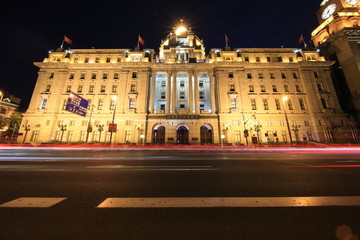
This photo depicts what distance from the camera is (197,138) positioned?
A: 29.4 m

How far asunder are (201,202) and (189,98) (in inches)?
1227

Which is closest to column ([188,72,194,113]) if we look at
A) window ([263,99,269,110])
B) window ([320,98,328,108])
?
window ([263,99,269,110])

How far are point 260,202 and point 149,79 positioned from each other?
115ft

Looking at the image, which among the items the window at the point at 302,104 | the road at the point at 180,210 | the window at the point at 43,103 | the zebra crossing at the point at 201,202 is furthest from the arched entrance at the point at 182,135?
the window at the point at 43,103

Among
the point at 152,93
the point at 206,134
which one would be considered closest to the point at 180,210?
the point at 206,134

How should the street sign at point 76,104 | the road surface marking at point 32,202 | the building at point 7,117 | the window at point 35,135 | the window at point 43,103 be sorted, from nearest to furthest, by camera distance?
the road surface marking at point 32,202 < the street sign at point 76,104 < the window at point 35,135 < the window at point 43,103 < the building at point 7,117

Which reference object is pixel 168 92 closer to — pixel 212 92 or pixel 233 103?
pixel 212 92

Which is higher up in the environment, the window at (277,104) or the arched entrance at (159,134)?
the window at (277,104)

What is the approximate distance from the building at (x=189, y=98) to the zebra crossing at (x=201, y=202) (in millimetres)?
26439

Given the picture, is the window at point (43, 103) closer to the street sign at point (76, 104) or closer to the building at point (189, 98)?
the building at point (189, 98)

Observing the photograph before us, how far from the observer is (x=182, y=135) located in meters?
31.5

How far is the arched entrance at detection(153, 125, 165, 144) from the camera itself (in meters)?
30.7

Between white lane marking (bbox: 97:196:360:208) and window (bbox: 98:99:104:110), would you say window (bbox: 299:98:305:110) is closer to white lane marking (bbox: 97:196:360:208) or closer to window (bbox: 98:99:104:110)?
white lane marking (bbox: 97:196:360:208)

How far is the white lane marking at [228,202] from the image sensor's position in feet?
8.31
